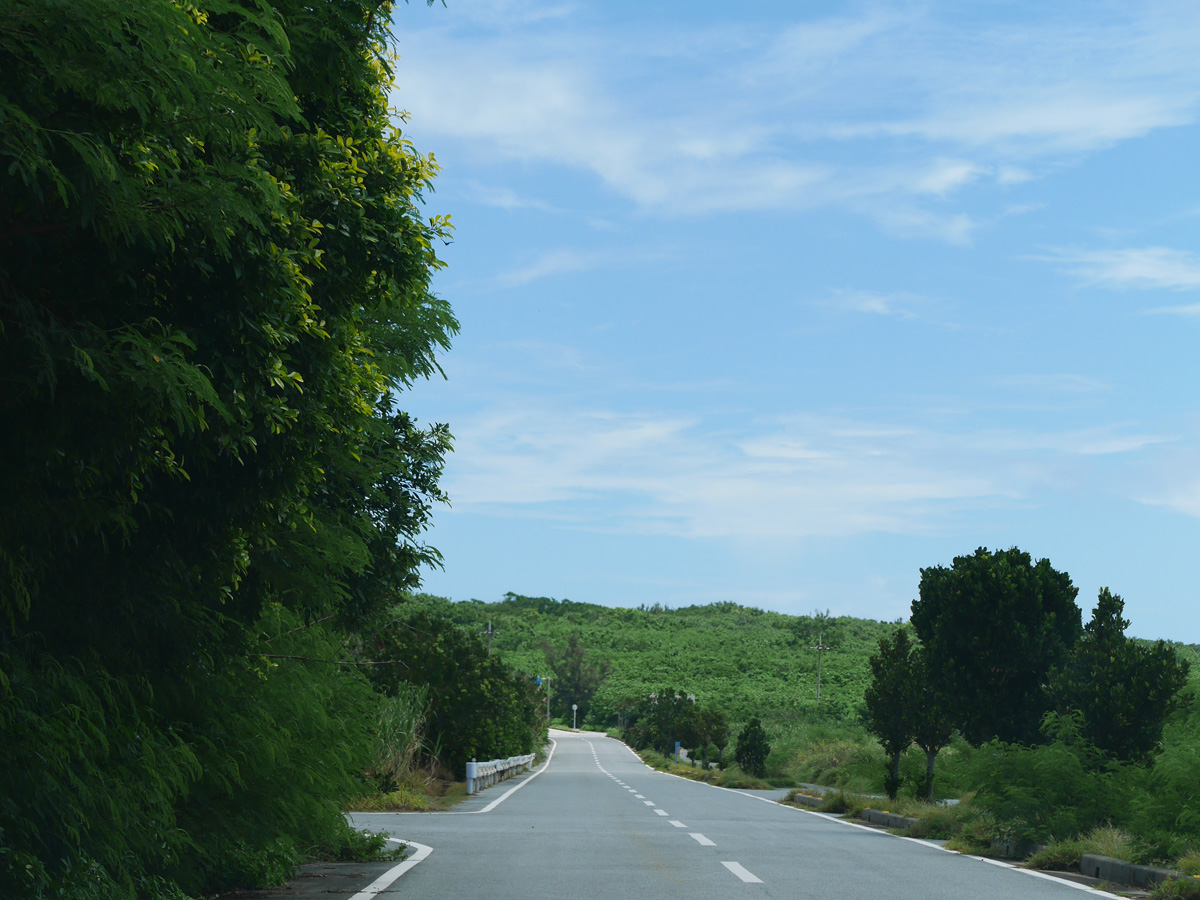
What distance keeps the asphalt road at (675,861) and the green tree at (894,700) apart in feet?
18.7

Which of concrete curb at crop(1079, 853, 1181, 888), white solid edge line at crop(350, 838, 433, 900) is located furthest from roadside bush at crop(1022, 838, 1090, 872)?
white solid edge line at crop(350, 838, 433, 900)

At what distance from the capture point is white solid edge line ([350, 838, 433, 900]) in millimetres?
9781

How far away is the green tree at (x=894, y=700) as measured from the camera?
28.2 metres

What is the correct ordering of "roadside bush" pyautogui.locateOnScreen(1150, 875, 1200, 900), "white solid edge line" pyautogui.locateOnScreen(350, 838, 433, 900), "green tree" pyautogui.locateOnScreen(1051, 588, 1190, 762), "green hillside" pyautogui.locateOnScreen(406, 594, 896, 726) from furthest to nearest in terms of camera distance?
"green hillside" pyautogui.locateOnScreen(406, 594, 896, 726), "green tree" pyautogui.locateOnScreen(1051, 588, 1190, 762), "roadside bush" pyautogui.locateOnScreen(1150, 875, 1200, 900), "white solid edge line" pyautogui.locateOnScreen(350, 838, 433, 900)

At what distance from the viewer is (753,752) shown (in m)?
47.7

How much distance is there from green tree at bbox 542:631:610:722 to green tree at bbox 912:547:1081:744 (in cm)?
12513

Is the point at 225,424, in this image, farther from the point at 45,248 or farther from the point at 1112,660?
the point at 1112,660

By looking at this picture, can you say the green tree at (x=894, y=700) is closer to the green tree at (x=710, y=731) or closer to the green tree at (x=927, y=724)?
the green tree at (x=927, y=724)

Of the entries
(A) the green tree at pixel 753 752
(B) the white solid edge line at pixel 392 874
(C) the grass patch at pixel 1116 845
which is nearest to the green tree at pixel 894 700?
(C) the grass patch at pixel 1116 845

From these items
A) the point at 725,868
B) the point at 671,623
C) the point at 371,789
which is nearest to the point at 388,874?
the point at 371,789

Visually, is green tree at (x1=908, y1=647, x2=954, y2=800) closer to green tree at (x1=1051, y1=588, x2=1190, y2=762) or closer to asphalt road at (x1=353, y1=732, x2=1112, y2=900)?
asphalt road at (x1=353, y1=732, x2=1112, y2=900)

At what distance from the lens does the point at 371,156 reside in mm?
7723

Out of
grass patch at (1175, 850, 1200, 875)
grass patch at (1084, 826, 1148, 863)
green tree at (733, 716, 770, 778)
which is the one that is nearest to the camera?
grass patch at (1175, 850, 1200, 875)

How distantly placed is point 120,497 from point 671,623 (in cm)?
17970
